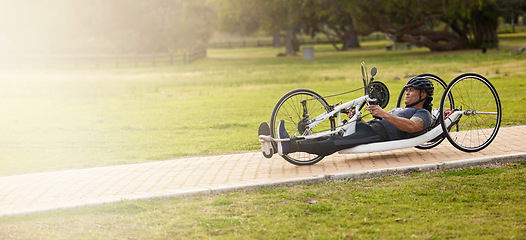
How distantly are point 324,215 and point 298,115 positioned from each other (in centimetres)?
243

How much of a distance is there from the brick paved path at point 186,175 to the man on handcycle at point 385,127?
262 millimetres

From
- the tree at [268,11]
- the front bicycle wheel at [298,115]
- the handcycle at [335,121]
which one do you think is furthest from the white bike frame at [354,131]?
the tree at [268,11]

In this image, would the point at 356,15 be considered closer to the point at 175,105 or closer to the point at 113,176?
the point at 175,105

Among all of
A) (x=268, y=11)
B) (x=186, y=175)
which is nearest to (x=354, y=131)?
(x=186, y=175)

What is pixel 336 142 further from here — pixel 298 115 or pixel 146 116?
pixel 146 116

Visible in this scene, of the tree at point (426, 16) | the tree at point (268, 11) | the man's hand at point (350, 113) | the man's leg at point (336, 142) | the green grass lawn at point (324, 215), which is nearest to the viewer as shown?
the green grass lawn at point (324, 215)

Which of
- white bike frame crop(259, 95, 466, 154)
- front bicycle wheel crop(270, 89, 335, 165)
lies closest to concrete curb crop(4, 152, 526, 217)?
white bike frame crop(259, 95, 466, 154)

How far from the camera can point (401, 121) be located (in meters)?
7.32

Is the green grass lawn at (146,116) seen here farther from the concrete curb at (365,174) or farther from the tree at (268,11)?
the tree at (268,11)

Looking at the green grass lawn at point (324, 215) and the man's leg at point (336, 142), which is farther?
the man's leg at point (336, 142)

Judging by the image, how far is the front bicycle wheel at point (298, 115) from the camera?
7.40 metres

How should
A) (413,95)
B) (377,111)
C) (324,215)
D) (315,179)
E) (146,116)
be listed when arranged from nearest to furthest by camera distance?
1. (324,215)
2. (315,179)
3. (377,111)
4. (413,95)
5. (146,116)

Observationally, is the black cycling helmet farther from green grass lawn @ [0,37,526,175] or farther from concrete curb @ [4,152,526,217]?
green grass lawn @ [0,37,526,175]

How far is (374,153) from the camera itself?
8.04m
